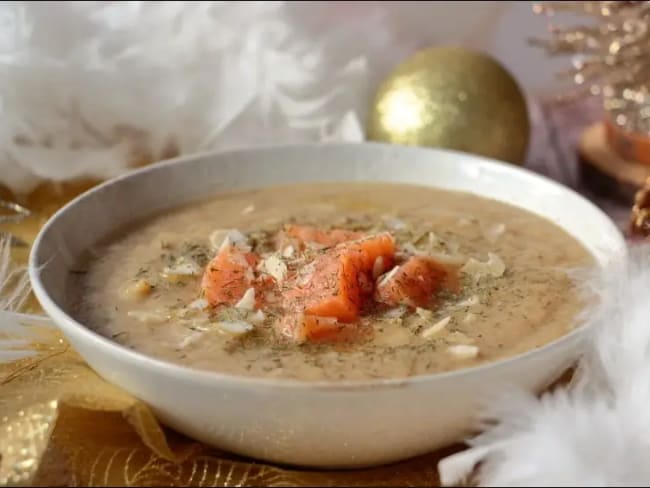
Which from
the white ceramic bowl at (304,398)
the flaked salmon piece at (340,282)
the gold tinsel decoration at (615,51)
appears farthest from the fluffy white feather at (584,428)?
the gold tinsel decoration at (615,51)

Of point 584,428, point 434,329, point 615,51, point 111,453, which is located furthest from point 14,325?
point 615,51

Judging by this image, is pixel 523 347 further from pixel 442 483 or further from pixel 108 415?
pixel 108 415

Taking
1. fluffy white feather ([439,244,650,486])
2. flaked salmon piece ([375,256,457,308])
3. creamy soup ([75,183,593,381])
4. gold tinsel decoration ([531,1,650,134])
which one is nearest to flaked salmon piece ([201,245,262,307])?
creamy soup ([75,183,593,381])

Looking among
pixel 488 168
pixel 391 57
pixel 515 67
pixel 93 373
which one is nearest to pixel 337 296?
pixel 93 373

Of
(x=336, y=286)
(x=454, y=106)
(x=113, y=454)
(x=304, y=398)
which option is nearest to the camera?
(x=304, y=398)

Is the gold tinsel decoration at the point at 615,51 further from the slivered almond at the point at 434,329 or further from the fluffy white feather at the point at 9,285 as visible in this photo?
the fluffy white feather at the point at 9,285

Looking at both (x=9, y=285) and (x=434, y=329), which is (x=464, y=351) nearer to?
(x=434, y=329)
